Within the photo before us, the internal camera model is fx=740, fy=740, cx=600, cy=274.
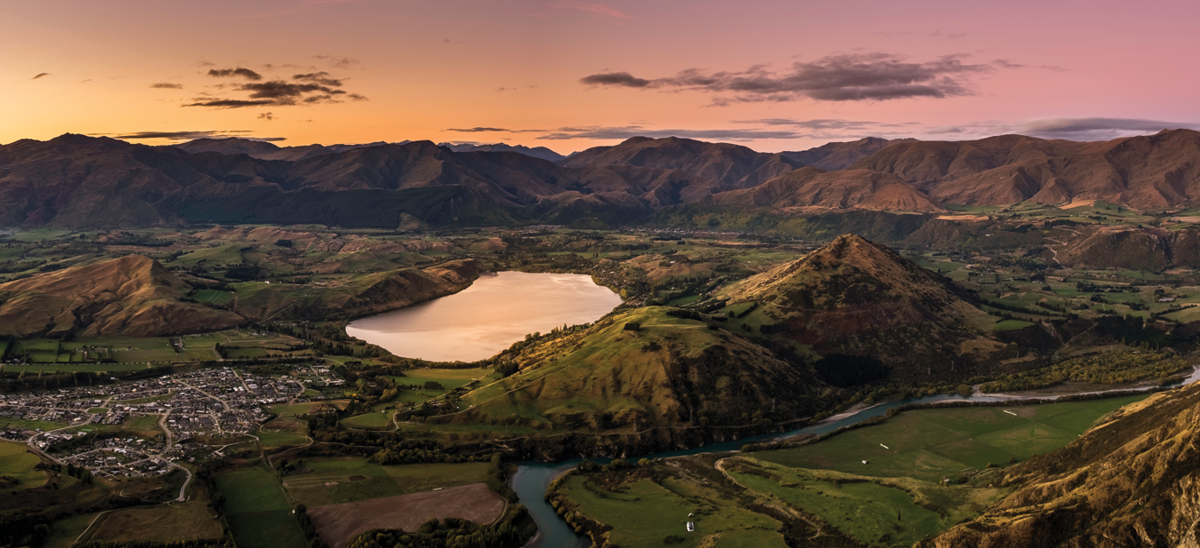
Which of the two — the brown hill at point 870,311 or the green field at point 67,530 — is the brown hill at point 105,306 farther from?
the brown hill at point 870,311

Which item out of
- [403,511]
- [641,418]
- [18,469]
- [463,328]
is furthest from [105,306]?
[641,418]

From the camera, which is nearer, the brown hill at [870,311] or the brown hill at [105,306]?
the brown hill at [870,311]

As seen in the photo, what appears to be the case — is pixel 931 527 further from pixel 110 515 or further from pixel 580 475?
pixel 110 515

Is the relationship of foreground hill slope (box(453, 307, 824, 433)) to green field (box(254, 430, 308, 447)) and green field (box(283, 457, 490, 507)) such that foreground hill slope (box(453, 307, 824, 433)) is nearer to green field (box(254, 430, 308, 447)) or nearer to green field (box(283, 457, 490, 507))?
green field (box(283, 457, 490, 507))

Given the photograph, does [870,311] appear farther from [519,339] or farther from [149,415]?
[149,415]

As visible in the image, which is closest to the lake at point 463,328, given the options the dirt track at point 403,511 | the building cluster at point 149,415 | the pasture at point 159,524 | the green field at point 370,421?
the building cluster at point 149,415

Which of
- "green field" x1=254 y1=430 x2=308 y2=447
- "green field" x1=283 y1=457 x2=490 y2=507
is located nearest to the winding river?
"green field" x1=283 y1=457 x2=490 y2=507
